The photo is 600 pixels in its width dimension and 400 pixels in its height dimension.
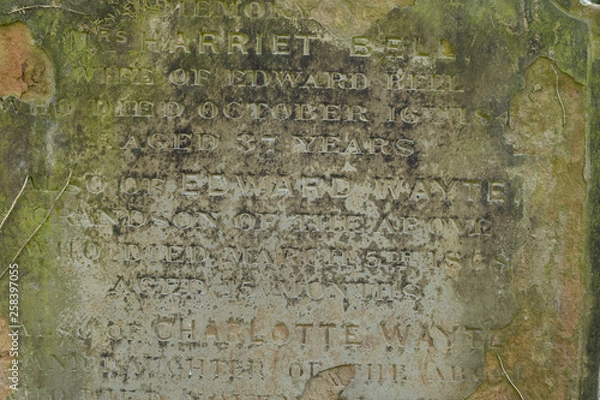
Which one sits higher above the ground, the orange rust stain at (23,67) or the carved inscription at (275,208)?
the orange rust stain at (23,67)

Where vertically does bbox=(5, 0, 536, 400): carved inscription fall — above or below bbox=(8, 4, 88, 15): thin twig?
below

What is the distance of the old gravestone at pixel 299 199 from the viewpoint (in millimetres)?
2699

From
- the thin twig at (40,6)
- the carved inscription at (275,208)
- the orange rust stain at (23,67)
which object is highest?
the thin twig at (40,6)

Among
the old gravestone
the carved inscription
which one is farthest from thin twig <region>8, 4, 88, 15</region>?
the carved inscription

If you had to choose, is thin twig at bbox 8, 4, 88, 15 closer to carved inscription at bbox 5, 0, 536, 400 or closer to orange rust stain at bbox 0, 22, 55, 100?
orange rust stain at bbox 0, 22, 55, 100

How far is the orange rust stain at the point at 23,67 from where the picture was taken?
2.69 m

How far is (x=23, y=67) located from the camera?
106 inches

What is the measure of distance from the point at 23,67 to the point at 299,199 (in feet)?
5.01

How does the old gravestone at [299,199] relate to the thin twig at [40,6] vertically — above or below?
below

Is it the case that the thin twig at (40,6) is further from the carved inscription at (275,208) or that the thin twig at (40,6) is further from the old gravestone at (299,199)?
the carved inscription at (275,208)

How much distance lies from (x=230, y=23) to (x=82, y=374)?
1942mm

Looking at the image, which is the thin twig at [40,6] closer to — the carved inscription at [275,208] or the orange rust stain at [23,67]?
the orange rust stain at [23,67]

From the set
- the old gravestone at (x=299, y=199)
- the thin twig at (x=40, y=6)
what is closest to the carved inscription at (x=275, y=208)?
the old gravestone at (x=299, y=199)

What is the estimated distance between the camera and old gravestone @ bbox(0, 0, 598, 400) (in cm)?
270
